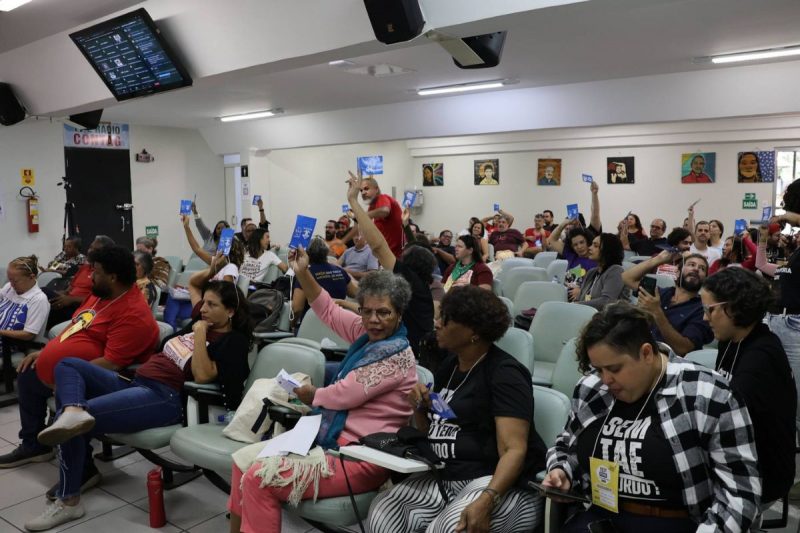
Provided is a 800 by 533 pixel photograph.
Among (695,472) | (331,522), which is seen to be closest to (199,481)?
(331,522)

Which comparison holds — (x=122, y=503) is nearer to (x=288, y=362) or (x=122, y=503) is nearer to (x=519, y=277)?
(x=288, y=362)

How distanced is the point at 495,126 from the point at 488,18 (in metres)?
5.70

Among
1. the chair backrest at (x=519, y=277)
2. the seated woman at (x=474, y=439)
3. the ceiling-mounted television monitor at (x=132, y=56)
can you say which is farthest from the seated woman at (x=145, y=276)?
the seated woman at (x=474, y=439)

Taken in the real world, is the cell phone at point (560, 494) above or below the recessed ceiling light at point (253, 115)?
below

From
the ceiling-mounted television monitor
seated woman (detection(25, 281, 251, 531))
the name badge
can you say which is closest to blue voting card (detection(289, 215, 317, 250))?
seated woman (detection(25, 281, 251, 531))

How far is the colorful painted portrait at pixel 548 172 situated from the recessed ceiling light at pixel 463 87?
4.34 m

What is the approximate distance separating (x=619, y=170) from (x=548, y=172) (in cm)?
138

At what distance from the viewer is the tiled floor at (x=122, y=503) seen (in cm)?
308

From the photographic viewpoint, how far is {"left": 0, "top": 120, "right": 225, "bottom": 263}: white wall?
9.97m

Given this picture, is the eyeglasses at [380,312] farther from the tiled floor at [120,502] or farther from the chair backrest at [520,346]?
the tiled floor at [120,502]

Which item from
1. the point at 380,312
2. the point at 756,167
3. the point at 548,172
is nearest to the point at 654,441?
the point at 380,312

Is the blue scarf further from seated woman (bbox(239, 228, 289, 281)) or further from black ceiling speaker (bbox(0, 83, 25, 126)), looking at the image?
black ceiling speaker (bbox(0, 83, 25, 126))

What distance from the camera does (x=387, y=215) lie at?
4.68m

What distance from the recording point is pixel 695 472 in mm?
1719
